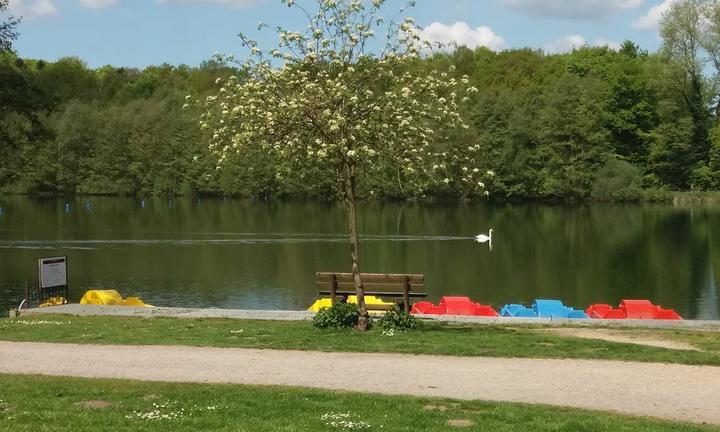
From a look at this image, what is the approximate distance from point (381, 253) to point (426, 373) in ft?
114

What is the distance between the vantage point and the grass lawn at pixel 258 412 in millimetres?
8633

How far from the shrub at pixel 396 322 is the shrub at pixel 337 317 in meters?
0.54

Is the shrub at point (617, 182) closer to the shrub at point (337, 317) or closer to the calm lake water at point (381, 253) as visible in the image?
the calm lake water at point (381, 253)

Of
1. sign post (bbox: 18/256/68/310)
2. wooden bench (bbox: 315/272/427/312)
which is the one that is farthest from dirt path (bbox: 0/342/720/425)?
sign post (bbox: 18/256/68/310)

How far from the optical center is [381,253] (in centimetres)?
4659

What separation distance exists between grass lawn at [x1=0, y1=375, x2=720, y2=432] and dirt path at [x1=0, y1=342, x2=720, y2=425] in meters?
0.73

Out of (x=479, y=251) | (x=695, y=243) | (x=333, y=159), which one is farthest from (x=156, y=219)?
(x=333, y=159)

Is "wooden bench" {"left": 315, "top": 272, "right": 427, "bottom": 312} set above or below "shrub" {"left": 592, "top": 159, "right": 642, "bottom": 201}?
below

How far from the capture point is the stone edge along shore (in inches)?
720

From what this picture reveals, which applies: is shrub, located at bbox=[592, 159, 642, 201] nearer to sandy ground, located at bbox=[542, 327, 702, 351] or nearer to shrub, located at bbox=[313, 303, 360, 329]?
sandy ground, located at bbox=[542, 327, 702, 351]

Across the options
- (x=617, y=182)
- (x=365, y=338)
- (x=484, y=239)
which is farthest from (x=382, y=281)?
(x=617, y=182)

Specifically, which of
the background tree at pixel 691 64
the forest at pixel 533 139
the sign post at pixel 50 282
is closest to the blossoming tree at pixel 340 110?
the sign post at pixel 50 282

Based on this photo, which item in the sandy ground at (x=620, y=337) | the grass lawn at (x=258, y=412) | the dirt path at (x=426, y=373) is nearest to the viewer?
the grass lawn at (x=258, y=412)

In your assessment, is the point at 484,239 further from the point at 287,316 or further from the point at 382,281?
the point at 287,316
